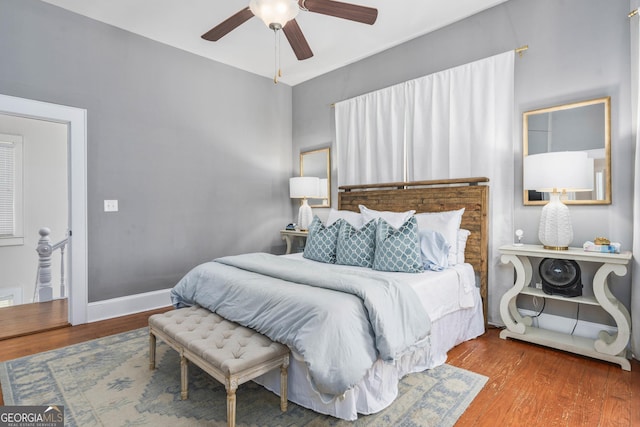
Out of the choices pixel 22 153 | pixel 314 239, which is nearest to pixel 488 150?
pixel 314 239

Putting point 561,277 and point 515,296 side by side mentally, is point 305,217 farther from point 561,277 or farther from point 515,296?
point 561,277

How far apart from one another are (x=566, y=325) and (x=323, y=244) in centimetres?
215

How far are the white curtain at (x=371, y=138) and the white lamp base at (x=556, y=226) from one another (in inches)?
59.9

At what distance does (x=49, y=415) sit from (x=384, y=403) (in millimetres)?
1803

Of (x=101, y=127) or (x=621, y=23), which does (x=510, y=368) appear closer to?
(x=621, y=23)

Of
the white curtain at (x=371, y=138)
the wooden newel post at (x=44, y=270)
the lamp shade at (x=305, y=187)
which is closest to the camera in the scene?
the white curtain at (x=371, y=138)

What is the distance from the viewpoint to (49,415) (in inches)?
69.3

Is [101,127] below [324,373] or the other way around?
the other way around

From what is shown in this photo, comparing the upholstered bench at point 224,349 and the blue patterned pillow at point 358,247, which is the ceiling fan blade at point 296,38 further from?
the upholstered bench at point 224,349

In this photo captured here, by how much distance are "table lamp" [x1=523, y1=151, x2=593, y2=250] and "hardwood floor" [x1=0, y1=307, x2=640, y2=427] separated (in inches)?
33.8

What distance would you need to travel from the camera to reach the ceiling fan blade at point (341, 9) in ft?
7.07

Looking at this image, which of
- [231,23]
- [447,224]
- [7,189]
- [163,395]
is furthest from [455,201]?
[7,189]

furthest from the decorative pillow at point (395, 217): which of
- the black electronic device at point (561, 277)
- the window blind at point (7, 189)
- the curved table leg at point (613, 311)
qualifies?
the window blind at point (7, 189)

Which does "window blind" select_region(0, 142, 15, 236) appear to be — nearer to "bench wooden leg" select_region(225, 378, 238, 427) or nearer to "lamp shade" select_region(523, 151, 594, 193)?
"bench wooden leg" select_region(225, 378, 238, 427)
